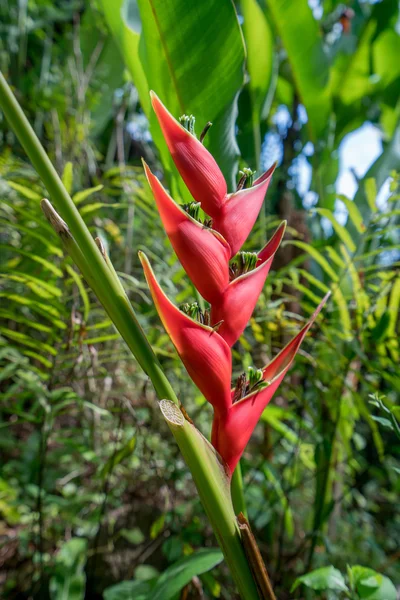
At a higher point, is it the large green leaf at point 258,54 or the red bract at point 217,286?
the large green leaf at point 258,54

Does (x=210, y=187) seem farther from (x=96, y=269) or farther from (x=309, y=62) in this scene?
(x=309, y=62)

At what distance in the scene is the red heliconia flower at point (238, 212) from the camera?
0.32 m

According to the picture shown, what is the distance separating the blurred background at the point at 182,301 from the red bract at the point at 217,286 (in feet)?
0.30

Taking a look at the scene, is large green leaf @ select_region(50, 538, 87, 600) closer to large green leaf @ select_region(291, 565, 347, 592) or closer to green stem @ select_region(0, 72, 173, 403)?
large green leaf @ select_region(291, 565, 347, 592)

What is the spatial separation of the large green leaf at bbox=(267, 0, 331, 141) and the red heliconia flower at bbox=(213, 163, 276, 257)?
1.81 feet

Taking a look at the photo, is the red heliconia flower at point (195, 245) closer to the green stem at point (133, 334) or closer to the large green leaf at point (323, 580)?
the green stem at point (133, 334)

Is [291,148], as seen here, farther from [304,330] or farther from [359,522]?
[304,330]

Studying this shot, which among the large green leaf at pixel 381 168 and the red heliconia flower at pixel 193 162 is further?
the large green leaf at pixel 381 168

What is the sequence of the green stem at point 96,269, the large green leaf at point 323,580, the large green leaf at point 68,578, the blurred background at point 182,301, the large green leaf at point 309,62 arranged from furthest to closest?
the large green leaf at point 309,62 < the large green leaf at point 68,578 < the blurred background at point 182,301 < the large green leaf at point 323,580 < the green stem at point 96,269

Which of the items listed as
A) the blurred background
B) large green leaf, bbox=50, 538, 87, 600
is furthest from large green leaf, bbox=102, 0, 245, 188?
large green leaf, bbox=50, 538, 87, 600

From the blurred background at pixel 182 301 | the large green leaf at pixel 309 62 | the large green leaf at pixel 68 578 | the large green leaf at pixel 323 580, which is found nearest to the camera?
the large green leaf at pixel 323 580

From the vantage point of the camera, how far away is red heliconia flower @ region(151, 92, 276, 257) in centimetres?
30

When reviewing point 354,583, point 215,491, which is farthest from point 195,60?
point 354,583

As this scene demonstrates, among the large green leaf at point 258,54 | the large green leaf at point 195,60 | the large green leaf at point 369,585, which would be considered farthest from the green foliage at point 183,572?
the large green leaf at point 258,54
